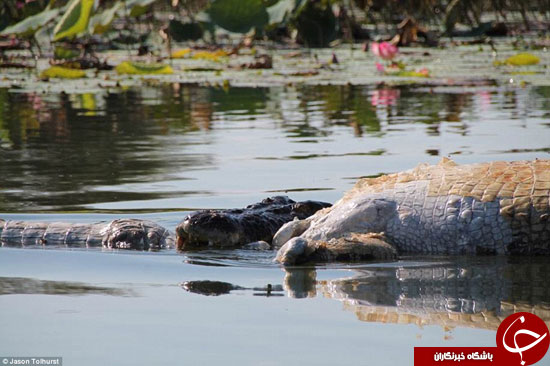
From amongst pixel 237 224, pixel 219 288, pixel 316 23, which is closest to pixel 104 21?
pixel 316 23

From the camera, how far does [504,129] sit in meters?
10.6

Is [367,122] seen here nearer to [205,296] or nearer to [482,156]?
[482,156]

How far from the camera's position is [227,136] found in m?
10.6

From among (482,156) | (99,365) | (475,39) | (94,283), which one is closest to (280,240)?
(94,283)

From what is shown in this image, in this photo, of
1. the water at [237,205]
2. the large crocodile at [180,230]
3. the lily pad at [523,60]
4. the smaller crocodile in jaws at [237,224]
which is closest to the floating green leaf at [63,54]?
the water at [237,205]

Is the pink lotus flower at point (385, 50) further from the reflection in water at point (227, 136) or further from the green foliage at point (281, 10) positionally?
the green foliage at point (281, 10)

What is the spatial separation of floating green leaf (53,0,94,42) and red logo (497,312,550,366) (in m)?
11.9

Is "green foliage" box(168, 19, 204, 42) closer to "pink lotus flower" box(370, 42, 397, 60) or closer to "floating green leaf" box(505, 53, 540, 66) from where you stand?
"pink lotus flower" box(370, 42, 397, 60)

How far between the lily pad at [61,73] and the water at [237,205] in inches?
41.1

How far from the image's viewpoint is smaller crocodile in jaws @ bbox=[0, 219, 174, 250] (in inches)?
246

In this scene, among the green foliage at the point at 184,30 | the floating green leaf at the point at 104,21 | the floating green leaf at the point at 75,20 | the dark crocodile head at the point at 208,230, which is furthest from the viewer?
the green foliage at the point at 184,30

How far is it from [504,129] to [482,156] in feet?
5.61

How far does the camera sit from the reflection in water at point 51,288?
4.95 metres

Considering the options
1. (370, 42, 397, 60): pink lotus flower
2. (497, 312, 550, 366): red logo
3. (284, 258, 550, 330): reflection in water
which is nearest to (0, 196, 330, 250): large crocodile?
(284, 258, 550, 330): reflection in water
